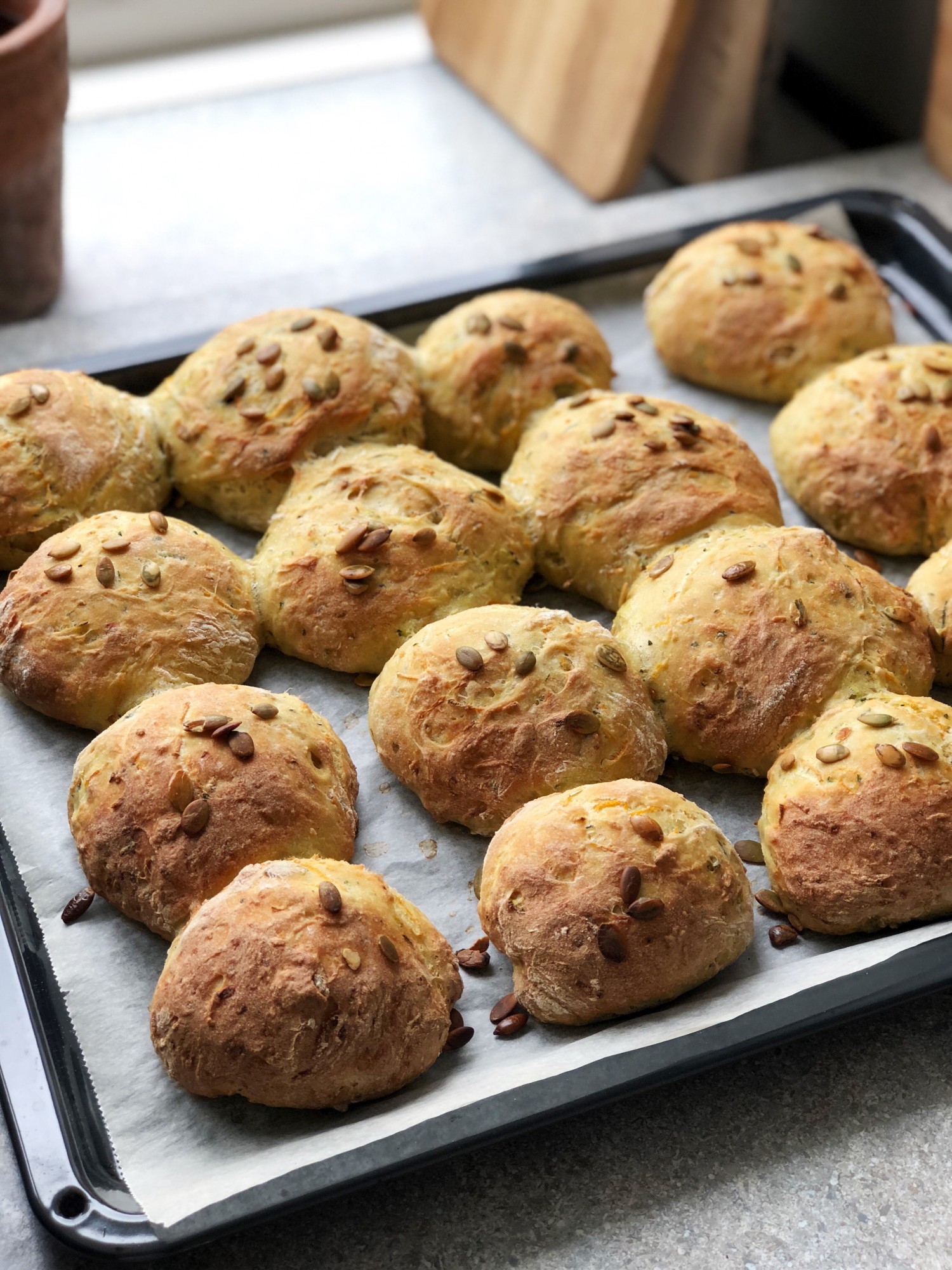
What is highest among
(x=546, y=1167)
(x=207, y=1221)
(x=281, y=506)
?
(x=281, y=506)

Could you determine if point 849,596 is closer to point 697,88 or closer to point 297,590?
point 297,590

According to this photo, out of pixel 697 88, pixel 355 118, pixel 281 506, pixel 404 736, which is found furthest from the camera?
pixel 355 118

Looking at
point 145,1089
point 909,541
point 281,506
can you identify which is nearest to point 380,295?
point 281,506

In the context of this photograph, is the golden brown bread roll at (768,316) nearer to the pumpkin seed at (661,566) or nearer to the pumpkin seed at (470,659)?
the pumpkin seed at (661,566)

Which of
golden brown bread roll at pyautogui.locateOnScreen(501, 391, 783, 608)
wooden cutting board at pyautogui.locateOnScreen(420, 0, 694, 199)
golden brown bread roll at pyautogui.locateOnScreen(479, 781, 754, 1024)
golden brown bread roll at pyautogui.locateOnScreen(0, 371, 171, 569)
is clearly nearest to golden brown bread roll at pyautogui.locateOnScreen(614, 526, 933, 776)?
golden brown bread roll at pyautogui.locateOnScreen(501, 391, 783, 608)

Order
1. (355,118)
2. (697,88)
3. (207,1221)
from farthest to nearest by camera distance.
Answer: (355,118) < (697,88) < (207,1221)

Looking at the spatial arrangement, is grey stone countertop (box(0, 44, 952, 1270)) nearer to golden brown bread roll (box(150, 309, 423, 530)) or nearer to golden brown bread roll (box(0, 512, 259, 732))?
golden brown bread roll (box(150, 309, 423, 530))

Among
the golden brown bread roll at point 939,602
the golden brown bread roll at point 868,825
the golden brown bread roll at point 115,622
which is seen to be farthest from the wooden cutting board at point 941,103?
the golden brown bread roll at point 115,622

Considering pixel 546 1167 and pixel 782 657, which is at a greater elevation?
pixel 782 657
